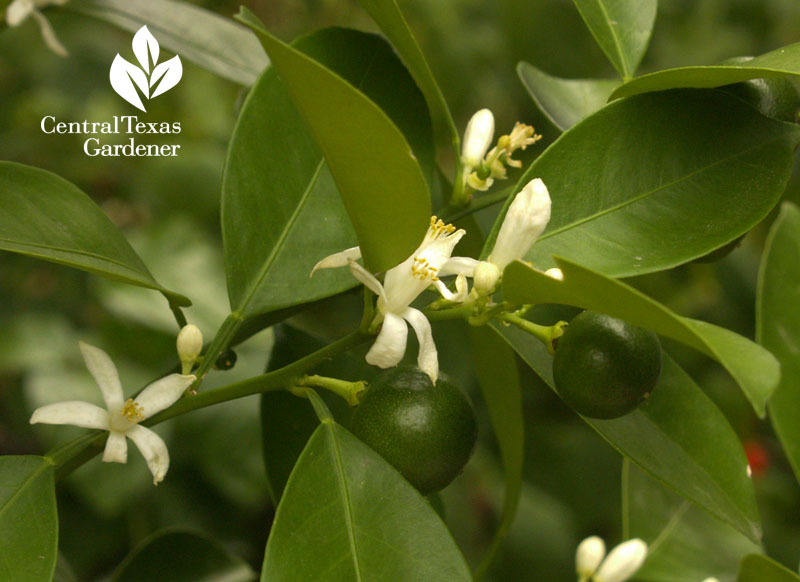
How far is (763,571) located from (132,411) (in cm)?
67

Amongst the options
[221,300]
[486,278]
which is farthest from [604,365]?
[221,300]

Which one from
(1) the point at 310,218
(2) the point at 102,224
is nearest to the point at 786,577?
(1) the point at 310,218

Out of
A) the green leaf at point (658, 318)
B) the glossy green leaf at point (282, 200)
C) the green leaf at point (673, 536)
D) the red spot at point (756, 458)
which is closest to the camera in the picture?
the green leaf at point (658, 318)

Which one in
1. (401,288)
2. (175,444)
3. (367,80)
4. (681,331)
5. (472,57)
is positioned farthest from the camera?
(472,57)

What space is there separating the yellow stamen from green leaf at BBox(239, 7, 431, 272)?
275mm

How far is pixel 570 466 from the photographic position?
217cm

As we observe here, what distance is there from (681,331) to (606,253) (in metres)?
0.26

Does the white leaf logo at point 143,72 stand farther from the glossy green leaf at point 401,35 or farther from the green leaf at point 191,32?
the glossy green leaf at point 401,35

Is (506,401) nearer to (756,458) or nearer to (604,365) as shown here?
(604,365)

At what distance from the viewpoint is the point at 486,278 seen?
0.84 meters

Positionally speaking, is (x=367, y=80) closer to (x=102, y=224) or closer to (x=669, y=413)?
(x=102, y=224)

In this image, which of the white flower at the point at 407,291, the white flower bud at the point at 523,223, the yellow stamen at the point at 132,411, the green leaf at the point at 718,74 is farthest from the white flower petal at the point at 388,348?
the green leaf at the point at 718,74

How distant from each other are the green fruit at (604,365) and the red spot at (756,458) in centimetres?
132

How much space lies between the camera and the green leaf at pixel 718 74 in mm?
846
